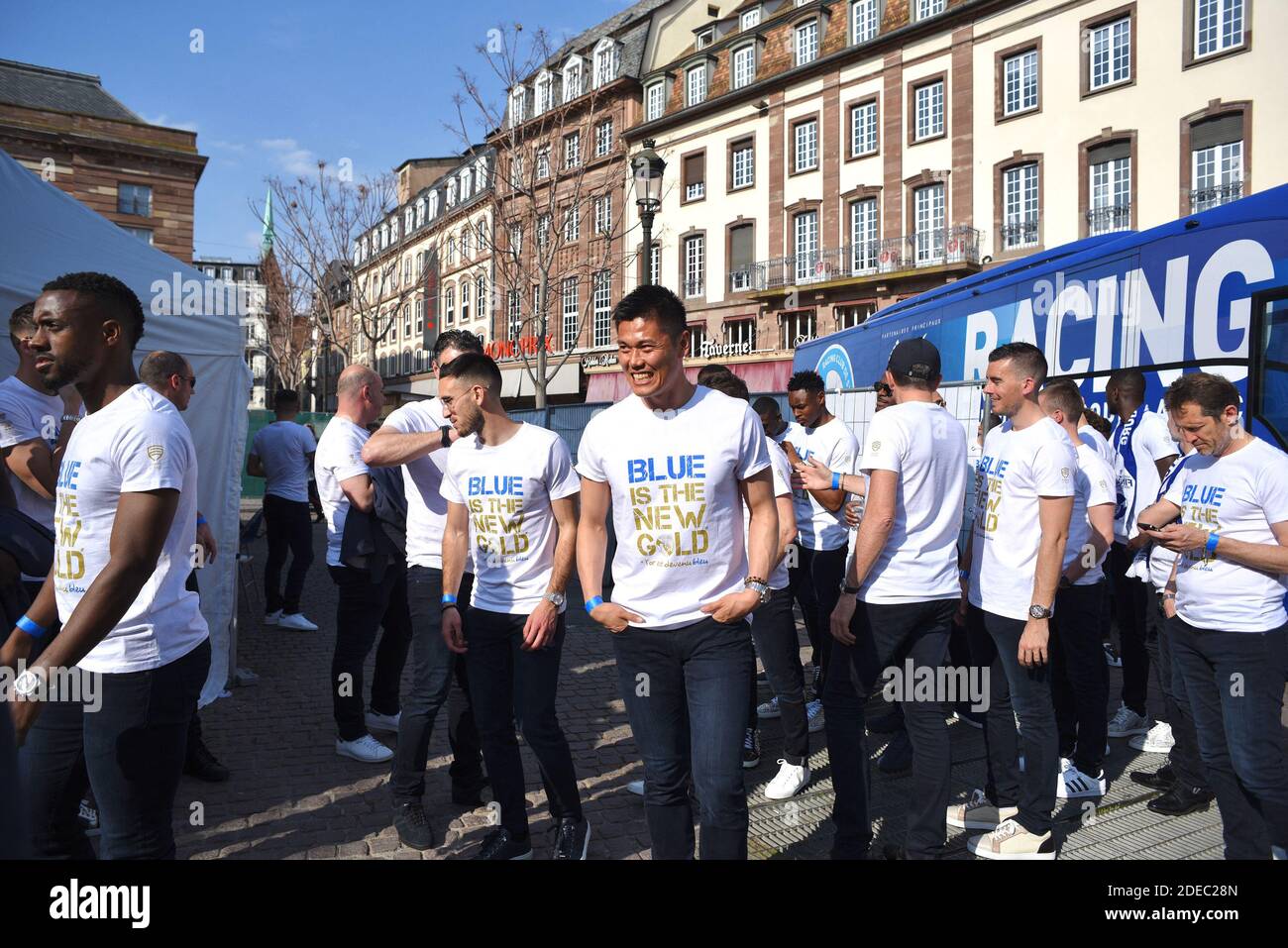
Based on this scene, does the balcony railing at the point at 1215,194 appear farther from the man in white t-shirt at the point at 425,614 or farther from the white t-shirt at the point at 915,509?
the man in white t-shirt at the point at 425,614

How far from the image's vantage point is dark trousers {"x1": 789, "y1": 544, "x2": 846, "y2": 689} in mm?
5523

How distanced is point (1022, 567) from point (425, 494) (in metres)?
2.87

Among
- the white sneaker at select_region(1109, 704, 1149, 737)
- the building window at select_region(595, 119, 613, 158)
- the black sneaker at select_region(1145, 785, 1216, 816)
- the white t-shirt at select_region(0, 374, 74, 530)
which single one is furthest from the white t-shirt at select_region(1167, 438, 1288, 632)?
the building window at select_region(595, 119, 613, 158)

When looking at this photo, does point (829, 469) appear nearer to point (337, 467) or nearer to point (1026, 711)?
point (1026, 711)

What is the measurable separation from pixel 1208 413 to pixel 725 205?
31.9 metres

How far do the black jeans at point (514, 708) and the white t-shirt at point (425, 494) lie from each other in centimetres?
67

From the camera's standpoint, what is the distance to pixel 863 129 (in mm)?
29375

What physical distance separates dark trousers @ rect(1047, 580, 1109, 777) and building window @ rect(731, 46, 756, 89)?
105 ft

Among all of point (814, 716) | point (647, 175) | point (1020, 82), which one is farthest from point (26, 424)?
point (1020, 82)

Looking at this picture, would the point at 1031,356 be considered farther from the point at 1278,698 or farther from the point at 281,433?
the point at 281,433

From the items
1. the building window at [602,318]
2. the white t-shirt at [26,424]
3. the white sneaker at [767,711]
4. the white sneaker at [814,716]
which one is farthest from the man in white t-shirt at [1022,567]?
the building window at [602,318]

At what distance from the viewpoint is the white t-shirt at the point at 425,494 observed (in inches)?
170
